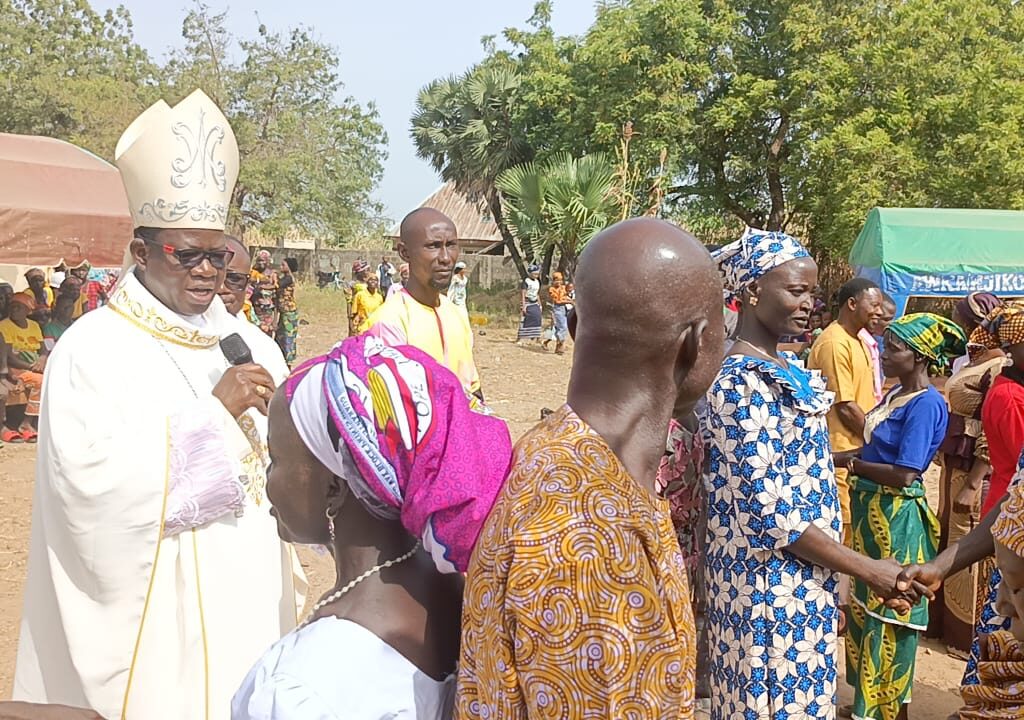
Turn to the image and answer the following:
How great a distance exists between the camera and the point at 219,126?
3.50m

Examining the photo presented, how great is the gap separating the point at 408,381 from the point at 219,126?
2.34 m

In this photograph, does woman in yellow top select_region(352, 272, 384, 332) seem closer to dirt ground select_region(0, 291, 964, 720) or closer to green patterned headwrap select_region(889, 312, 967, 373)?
dirt ground select_region(0, 291, 964, 720)

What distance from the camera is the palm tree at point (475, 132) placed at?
1062 inches

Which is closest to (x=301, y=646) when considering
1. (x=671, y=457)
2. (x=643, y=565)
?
(x=643, y=565)

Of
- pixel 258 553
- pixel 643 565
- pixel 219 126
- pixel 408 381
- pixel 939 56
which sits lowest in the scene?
pixel 258 553

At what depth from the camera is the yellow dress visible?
130cm

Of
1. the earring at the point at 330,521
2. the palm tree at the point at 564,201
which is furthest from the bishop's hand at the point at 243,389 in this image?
the palm tree at the point at 564,201

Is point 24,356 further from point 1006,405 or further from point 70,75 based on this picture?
point 70,75

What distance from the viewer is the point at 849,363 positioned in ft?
18.1

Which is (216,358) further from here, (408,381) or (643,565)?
(643,565)

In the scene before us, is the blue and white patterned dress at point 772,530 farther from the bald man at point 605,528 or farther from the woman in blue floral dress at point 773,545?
the bald man at point 605,528

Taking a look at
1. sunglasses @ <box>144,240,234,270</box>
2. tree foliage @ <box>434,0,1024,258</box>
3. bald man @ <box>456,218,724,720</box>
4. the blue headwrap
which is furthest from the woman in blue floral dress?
tree foliage @ <box>434,0,1024,258</box>

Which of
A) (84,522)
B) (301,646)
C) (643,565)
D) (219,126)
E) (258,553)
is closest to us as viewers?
(643,565)

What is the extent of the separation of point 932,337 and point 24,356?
10139 millimetres
